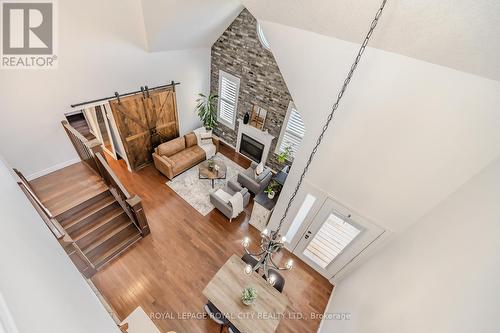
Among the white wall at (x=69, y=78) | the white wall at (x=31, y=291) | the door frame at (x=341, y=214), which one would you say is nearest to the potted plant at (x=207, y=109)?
the white wall at (x=69, y=78)

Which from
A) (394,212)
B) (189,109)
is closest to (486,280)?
(394,212)

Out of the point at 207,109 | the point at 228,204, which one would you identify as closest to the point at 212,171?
the point at 228,204

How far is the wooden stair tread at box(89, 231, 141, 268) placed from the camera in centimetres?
445

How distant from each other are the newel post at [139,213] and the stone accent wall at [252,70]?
4400 millimetres

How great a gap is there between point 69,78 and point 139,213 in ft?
10.6

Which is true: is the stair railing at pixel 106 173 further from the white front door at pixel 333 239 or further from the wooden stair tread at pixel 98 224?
the white front door at pixel 333 239

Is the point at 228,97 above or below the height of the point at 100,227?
above

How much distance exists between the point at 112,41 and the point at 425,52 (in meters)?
5.76

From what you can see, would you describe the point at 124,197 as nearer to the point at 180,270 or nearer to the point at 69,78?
the point at 180,270

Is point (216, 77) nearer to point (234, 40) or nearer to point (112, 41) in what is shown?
point (234, 40)

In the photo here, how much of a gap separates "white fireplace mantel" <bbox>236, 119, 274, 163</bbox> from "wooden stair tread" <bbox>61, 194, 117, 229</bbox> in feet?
14.9

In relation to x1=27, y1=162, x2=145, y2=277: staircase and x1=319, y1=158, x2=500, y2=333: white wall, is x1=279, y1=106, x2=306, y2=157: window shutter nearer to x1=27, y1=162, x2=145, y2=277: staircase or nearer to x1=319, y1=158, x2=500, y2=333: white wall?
x1=319, y1=158, x2=500, y2=333: white wall

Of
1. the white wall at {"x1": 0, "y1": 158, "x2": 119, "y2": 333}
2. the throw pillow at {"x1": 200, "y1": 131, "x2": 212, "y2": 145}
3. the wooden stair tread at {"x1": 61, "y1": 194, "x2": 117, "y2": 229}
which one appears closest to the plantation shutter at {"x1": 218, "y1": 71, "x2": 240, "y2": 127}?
the throw pillow at {"x1": 200, "y1": 131, "x2": 212, "y2": 145}

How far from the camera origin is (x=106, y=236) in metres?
4.59
